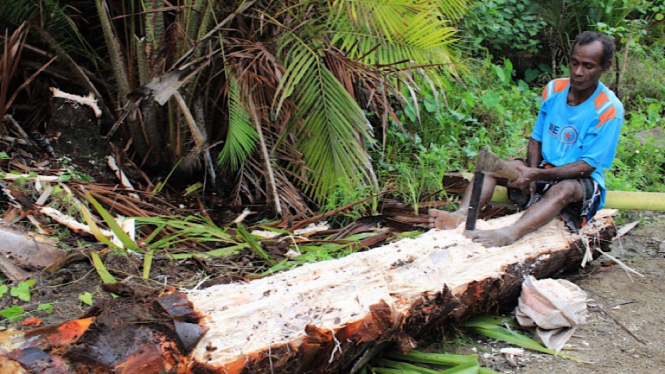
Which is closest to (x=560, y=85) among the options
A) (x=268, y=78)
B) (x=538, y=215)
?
(x=538, y=215)

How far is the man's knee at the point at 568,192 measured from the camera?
346 centimetres

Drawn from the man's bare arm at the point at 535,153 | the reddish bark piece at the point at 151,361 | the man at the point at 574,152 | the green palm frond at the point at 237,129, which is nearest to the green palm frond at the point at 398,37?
the green palm frond at the point at 237,129

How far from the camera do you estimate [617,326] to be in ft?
9.90

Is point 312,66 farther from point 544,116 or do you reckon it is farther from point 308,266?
point 308,266

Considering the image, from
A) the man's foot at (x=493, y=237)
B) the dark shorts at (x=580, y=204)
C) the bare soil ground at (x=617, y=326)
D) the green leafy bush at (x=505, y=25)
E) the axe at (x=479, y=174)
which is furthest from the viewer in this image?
the green leafy bush at (x=505, y=25)

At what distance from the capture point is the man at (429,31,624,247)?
337 centimetres

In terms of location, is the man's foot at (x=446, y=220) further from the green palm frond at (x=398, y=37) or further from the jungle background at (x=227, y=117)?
the green palm frond at (x=398, y=37)

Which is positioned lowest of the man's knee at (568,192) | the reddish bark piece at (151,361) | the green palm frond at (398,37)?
the reddish bark piece at (151,361)

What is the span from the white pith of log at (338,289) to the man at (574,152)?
133mm

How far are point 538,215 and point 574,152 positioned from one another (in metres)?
0.48

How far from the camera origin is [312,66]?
427 cm

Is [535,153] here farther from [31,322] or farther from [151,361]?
[31,322]

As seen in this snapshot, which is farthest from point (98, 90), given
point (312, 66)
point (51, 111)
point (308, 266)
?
point (308, 266)

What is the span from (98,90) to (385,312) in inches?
122
